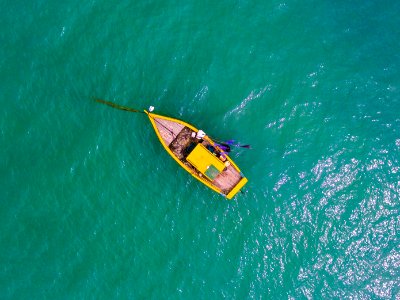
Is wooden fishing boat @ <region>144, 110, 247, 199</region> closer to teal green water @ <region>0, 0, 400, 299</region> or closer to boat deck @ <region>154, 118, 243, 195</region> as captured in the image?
boat deck @ <region>154, 118, 243, 195</region>

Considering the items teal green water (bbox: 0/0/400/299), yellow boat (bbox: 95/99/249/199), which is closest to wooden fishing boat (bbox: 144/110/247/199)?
yellow boat (bbox: 95/99/249/199)

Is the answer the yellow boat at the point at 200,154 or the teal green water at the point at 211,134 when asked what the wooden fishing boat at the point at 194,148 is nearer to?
the yellow boat at the point at 200,154

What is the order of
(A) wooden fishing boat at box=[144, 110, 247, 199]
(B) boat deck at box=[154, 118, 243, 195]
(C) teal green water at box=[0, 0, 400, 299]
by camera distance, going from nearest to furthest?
(A) wooden fishing boat at box=[144, 110, 247, 199] < (B) boat deck at box=[154, 118, 243, 195] < (C) teal green water at box=[0, 0, 400, 299]

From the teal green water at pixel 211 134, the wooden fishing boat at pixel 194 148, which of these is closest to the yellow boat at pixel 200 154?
the wooden fishing boat at pixel 194 148

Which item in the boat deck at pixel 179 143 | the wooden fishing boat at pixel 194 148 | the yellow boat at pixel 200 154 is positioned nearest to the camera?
the yellow boat at pixel 200 154

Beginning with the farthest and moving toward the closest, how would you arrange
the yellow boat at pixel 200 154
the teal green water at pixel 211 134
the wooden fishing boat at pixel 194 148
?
the teal green water at pixel 211 134 → the wooden fishing boat at pixel 194 148 → the yellow boat at pixel 200 154

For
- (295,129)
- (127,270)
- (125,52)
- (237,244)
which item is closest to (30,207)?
(127,270)
